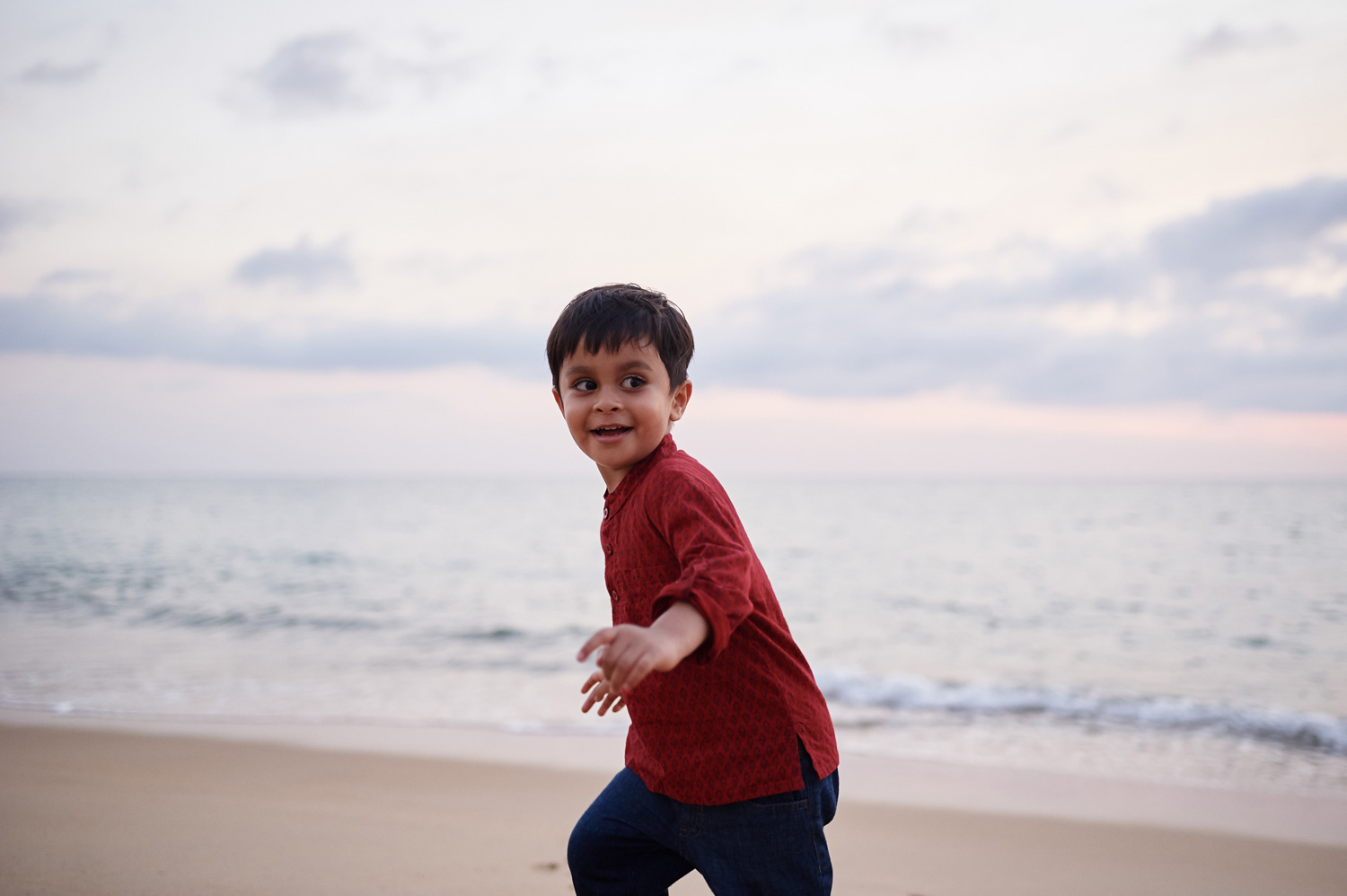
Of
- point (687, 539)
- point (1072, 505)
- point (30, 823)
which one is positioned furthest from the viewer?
point (1072, 505)

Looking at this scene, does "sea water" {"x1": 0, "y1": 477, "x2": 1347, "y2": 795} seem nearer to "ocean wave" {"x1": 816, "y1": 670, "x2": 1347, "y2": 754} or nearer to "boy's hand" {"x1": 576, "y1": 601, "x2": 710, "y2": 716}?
"ocean wave" {"x1": 816, "y1": 670, "x2": 1347, "y2": 754}

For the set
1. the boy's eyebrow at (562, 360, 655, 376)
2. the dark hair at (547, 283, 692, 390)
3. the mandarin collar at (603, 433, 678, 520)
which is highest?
the dark hair at (547, 283, 692, 390)

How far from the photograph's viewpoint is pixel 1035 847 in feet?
12.5

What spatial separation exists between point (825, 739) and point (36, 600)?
1421cm

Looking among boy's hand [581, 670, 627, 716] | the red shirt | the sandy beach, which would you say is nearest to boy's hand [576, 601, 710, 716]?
the red shirt

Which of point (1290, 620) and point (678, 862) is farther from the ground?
point (678, 862)


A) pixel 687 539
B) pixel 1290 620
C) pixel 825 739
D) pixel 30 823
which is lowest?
pixel 1290 620

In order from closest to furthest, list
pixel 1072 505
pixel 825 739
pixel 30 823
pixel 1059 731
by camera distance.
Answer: pixel 825 739 < pixel 30 823 < pixel 1059 731 < pixel 1072 505

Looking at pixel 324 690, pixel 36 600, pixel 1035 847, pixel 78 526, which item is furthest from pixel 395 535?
pixel 1035 847

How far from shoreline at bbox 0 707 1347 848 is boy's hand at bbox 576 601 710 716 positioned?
11.3 ft

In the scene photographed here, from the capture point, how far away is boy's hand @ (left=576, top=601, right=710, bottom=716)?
1.24 metres

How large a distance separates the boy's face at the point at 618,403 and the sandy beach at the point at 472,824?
2.18 m

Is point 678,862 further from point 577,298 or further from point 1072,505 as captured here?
point 1072,505

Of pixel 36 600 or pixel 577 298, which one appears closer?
pixel 577 298
